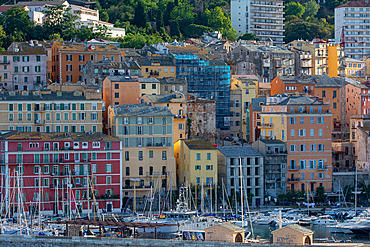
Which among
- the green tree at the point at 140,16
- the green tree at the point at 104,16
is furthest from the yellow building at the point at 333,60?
the green tree at the point at 104,16

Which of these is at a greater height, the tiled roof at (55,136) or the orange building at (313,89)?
the orange building at (313,89)

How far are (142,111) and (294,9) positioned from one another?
9152cm

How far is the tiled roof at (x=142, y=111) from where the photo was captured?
7706 cm

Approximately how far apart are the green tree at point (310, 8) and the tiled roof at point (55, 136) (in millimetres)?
99176

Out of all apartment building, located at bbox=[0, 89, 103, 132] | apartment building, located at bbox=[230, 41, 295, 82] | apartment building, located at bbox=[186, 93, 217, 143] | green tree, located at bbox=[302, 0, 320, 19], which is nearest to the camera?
apartment building, located at bbox=[0, 89, 103, 132]

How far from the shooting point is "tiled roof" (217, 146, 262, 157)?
78.4 metres

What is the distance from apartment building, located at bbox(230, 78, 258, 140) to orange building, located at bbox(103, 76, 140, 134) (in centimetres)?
1804

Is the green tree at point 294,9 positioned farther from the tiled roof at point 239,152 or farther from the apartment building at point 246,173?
the apartment building at point 246,173

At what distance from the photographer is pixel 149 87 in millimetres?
90875

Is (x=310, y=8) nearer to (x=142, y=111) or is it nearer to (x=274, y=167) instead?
(x=274, y=167)

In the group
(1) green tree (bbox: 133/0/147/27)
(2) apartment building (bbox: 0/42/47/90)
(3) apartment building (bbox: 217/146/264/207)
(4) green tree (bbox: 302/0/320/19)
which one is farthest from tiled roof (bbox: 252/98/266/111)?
(4) green tree (bbox: 302/0/320/19)

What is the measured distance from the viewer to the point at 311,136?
80875 millimetres

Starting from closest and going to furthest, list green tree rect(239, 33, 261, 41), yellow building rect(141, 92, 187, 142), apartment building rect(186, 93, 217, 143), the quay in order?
the quay, yellow building rect(141, 92, 187, 142), apartment building rect(186, 93, 217, 143), green tree rect(239, 33, 261, 41)

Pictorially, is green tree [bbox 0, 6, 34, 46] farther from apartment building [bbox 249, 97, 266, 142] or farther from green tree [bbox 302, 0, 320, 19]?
green tree [bbox 302, 0, 320, 19]
